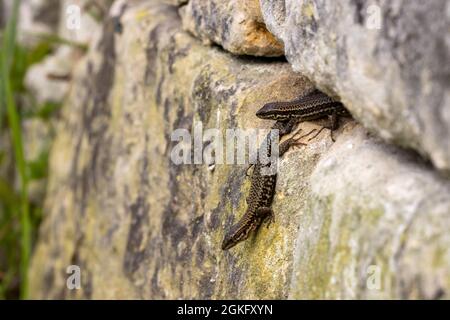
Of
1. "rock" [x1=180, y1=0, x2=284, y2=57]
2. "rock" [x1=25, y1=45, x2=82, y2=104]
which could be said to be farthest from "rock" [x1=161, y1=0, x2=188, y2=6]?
"rock" [x1=25, y1=45, x2=82, y2=104]

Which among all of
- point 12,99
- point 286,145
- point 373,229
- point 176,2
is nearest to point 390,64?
point 373,229

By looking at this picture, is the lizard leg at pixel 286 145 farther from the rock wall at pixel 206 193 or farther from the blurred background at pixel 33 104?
the blurred background at pixel 33 104

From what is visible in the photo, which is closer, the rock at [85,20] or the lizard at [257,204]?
the lizard at [257,204]

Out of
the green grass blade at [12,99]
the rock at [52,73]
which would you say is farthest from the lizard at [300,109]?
the rock at [52,73]

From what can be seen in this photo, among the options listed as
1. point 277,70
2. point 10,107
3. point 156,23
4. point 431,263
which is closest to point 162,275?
point 277,70
